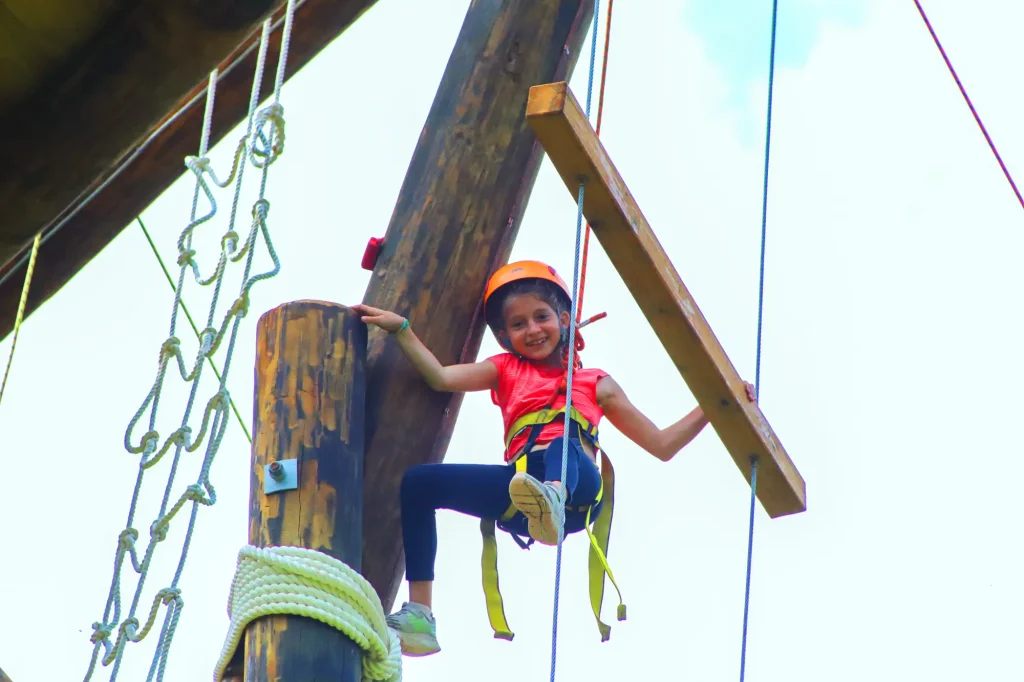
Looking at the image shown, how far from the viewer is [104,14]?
4.72 ft

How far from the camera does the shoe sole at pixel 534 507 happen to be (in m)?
3.51

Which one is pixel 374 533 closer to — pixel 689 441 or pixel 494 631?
pixel 494 631

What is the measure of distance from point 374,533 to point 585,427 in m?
0.69

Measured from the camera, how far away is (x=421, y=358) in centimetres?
369

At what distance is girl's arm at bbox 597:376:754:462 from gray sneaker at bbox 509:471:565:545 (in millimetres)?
564

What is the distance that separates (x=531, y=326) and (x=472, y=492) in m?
0.54

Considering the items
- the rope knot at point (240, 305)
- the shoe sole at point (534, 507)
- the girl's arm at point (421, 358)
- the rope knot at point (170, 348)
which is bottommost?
the shoe sole at point (534, 507)

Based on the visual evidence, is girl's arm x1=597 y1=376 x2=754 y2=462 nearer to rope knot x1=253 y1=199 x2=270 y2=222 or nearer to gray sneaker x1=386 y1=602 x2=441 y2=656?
gray sneaker x1=386 y1=602 x2=441 y2=656

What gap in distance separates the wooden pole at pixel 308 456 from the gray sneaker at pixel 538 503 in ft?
1.23

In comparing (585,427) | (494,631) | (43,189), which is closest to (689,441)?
(585,427)

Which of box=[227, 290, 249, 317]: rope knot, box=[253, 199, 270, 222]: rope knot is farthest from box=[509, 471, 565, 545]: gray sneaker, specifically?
box=[253, 199, 270, 222]: rope knot

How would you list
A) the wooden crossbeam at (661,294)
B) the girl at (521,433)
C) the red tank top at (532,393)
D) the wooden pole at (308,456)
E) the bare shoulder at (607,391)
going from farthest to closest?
the bare shoulder at (607,391)
the red tank top at (532,393)
the girl at (521,433)
the wooden crossbeam at (661,294)
the wooden pole at (308,456)

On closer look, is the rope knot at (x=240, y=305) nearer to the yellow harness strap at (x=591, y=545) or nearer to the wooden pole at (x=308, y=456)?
the wooden pole at (x=308, y=456)

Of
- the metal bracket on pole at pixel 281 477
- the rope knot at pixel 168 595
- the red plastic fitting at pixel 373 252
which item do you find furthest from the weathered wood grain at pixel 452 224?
the rope knot at pixel 168 595
